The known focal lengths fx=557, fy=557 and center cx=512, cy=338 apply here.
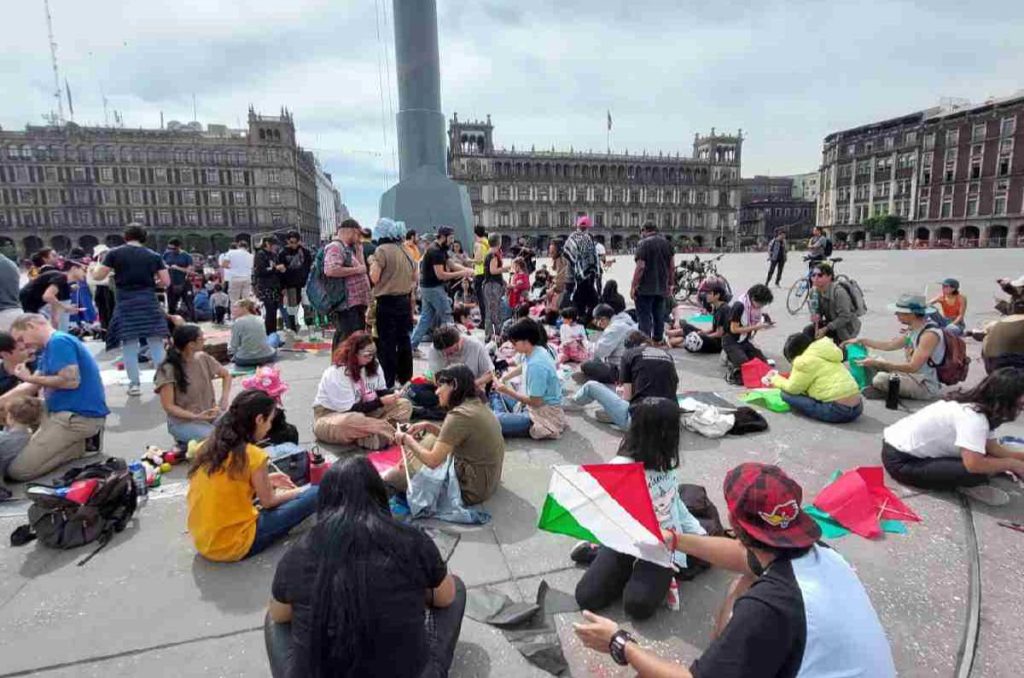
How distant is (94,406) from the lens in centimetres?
428

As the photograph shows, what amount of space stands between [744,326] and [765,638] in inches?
236

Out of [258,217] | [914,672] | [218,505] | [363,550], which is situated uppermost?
[258,217]

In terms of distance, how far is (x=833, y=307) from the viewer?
684 cm

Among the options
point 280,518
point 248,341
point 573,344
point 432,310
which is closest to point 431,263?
point 432,310

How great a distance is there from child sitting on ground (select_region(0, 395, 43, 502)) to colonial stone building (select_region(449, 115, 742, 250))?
77.2 metres

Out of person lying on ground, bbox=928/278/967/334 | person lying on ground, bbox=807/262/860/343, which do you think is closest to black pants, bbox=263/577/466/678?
person lying on ground, bbox=807/262/860/343

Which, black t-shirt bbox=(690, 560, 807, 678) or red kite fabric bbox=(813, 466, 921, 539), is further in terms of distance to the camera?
red kite fabric bbox=(813, 466, 921, 539)

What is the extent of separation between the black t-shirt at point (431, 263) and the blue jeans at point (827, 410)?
14.2 ft

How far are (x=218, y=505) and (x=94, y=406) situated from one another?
7.22ft

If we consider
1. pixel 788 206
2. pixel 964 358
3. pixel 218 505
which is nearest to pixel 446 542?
pixel 218 505

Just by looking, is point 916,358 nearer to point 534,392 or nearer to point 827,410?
point 827,410

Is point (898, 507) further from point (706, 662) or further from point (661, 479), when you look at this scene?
point (706, 662)

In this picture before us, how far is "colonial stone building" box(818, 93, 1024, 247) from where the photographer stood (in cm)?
6103

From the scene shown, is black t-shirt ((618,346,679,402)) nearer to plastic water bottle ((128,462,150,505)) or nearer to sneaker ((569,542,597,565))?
sneaker ((569,542,597,565))
